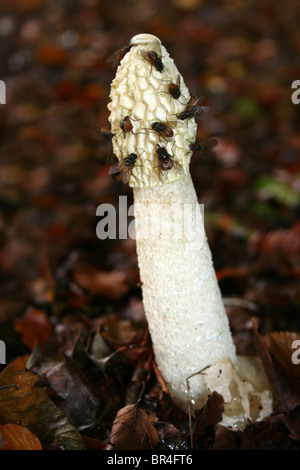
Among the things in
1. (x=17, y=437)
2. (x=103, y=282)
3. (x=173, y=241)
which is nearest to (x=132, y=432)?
(x=17, y=437)

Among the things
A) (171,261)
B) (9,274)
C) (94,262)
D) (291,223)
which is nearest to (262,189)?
(291,223)

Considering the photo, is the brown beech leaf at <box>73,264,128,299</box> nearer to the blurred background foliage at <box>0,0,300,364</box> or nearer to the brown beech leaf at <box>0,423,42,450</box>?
the blurred background foliage at <box>0,0,300,364</box>

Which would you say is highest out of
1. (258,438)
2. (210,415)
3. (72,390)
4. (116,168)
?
(116,168)

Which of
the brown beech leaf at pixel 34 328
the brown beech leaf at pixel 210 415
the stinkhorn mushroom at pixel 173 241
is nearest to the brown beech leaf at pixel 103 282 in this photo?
the brown beech leaf at pixel 34 328

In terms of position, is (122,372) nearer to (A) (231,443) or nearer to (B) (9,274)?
(A) (231,443)

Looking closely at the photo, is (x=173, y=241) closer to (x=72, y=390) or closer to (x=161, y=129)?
(x=161, y=129)

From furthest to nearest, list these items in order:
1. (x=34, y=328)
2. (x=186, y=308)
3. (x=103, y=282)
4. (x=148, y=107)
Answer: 1. (x=103, y=282)
2. (x=34, y=328)
3. (x=186, y=308)
4. (x=148, y=107)

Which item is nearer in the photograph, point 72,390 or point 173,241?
point 173,241
